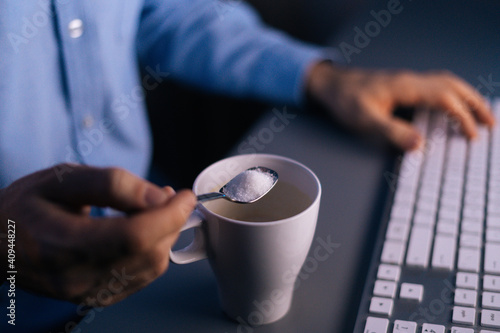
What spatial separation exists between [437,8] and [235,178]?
0.87m

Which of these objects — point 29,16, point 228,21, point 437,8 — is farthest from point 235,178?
point 437,8

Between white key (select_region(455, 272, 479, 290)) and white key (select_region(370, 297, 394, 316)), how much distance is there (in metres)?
0.07

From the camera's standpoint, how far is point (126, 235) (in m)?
0.31

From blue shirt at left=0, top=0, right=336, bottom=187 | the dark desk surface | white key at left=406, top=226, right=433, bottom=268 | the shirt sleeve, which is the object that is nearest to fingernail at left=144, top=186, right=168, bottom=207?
the dark desk surface

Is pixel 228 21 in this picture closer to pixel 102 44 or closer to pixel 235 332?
pixel 102 44

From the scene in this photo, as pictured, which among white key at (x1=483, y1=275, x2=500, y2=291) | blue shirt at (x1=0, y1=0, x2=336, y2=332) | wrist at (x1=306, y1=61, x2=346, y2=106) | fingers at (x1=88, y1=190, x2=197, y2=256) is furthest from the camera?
wrist at (x1=306, y1=61, x2=346, y2=106)

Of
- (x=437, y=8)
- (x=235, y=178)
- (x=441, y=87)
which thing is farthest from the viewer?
(x=437, y=8)

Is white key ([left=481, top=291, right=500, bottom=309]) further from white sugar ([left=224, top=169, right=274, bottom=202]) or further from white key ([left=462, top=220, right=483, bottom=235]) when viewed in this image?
white sugar ([left=224, top=169, right=274, bottom=202])

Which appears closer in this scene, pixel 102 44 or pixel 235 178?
pixel 235 178

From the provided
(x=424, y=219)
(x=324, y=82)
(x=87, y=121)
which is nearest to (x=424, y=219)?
(x=424, y=219)

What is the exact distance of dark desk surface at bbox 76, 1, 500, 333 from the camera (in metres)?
0.43

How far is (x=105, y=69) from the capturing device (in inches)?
28.0

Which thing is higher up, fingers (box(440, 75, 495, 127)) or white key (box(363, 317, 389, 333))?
fingers (box(440, 75, 495, 127))

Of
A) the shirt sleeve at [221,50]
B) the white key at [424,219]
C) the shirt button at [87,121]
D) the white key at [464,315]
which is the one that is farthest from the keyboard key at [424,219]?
the shirt button at [87,121]
